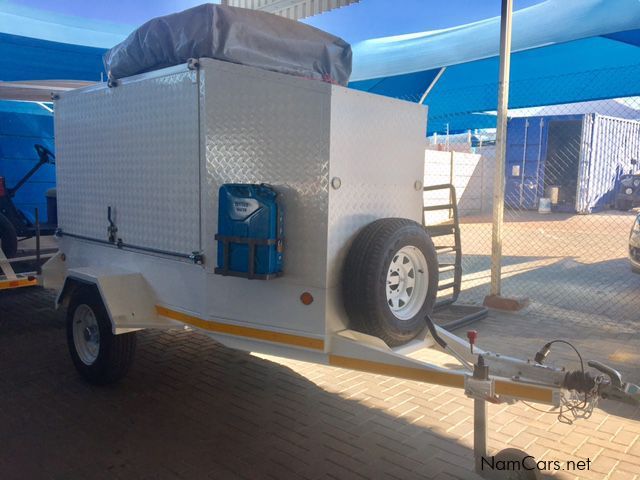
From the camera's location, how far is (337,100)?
10.1 feet

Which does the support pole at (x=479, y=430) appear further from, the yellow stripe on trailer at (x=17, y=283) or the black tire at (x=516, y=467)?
the yellow stripe on trailer at (x=17, y=283)

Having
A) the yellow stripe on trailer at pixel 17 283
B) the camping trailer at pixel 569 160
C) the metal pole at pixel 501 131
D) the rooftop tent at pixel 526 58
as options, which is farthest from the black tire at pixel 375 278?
the camping trailer at pixel 569 160

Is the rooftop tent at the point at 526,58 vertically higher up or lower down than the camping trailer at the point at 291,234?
higher up

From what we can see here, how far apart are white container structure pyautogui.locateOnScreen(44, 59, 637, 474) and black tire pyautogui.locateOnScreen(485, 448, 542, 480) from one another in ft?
0.49

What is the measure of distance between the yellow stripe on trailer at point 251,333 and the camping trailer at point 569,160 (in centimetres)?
1845

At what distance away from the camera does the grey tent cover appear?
11.5ft

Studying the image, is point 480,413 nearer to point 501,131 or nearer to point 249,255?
point 249,255

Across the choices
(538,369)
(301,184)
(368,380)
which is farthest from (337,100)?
(368,380)

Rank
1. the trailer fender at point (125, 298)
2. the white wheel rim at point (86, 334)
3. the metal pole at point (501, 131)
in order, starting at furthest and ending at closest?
the metal pole at point (501, 131), the white wheel rim at point (86, 334), the trailer fender at point (125, 298)

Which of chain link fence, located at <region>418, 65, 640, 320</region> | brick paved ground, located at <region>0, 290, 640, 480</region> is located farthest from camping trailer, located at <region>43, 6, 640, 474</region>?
chain link fence, located at <region>418, 65, 640, 320</region>

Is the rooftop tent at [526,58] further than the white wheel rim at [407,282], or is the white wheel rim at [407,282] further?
the rooftop tent at [526,58]

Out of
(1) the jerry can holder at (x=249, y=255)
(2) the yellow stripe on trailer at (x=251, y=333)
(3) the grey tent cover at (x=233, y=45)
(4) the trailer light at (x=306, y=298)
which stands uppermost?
(3) the grey tent cover at (x=233, y=45)

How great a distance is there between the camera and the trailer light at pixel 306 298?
3184 mm

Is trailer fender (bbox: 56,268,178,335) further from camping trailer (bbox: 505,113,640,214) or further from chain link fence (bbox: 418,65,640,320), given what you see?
camping trailer (bbox: 505,113,640,214)
